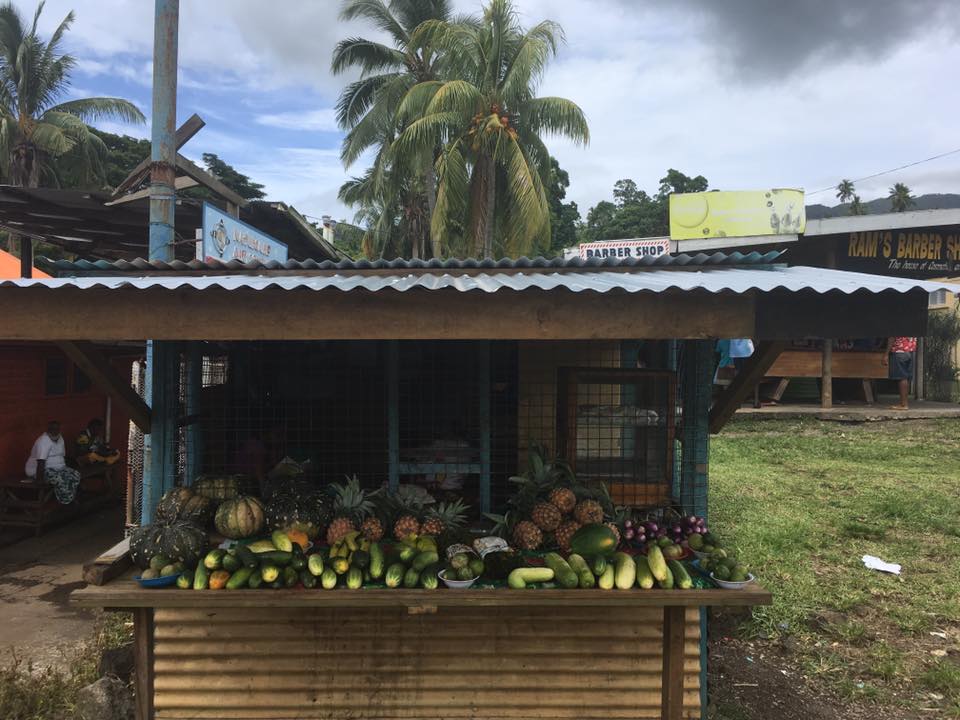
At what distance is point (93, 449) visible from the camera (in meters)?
9.00

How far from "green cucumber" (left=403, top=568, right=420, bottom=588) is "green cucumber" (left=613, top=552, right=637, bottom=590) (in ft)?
3.34

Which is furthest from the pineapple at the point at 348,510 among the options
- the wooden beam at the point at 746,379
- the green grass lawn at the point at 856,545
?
the green grass lawn at the point at 856,545

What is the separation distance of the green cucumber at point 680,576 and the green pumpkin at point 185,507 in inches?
106

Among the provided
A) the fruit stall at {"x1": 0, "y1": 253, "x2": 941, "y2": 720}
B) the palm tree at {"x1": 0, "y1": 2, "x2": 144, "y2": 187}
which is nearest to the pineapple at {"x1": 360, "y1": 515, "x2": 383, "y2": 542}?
the fruit stall at {"x1": 0, "y1": 253, "x2": 941, "y2": 720}

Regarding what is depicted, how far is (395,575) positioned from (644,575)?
4.19ft

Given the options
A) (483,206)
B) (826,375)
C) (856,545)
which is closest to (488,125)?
(483,206)

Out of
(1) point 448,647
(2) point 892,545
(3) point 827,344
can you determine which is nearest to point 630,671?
(1) point 448,647

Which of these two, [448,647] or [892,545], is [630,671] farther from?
[892,545]

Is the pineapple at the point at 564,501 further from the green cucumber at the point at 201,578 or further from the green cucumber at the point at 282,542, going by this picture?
the green cucumber at the point at 201,578

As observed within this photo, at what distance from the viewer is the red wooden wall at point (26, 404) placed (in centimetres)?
804

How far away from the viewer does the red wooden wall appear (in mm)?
8039

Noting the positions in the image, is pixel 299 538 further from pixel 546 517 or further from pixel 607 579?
pixel 607 579

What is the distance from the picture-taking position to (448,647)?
12.4 ft

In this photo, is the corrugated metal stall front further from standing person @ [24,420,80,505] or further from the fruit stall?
standing person @ [24,420,80,505]
